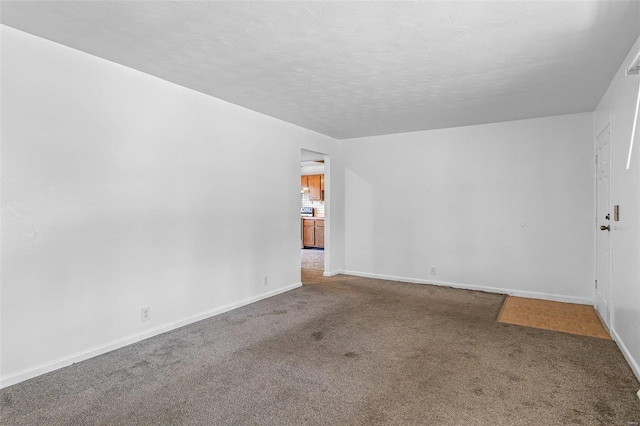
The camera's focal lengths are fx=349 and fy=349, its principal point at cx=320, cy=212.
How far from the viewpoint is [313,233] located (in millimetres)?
9797

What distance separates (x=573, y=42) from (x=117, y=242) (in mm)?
3936

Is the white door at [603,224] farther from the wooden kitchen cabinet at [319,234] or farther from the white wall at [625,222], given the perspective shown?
the wooden kitchen cabinet at [319,234]

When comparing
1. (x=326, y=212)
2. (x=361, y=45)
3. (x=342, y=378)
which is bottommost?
(x=342, y=378)

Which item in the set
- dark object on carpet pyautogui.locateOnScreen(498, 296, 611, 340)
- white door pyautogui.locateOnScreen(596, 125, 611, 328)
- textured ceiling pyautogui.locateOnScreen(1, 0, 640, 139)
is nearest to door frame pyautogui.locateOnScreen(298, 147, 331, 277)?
textured ceiling pyautogui.locateOnScreen(1, 0, 640, 139)

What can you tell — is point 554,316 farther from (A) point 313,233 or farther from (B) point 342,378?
(A) point 313,233

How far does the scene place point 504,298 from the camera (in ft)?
Answer: 15.5

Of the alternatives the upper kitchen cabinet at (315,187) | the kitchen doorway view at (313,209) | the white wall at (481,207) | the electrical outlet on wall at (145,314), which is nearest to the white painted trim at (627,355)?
the white wall at (481,207)

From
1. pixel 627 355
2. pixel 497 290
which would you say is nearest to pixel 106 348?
pixel 627 355

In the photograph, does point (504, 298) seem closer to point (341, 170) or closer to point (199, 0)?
point (341, 170)

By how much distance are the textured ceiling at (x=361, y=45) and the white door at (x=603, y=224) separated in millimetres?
589

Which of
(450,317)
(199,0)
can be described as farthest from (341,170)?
(199,0)

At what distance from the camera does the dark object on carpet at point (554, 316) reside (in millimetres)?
3563

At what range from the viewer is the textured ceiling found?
2145 mm

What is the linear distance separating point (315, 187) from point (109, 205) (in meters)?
7.31
